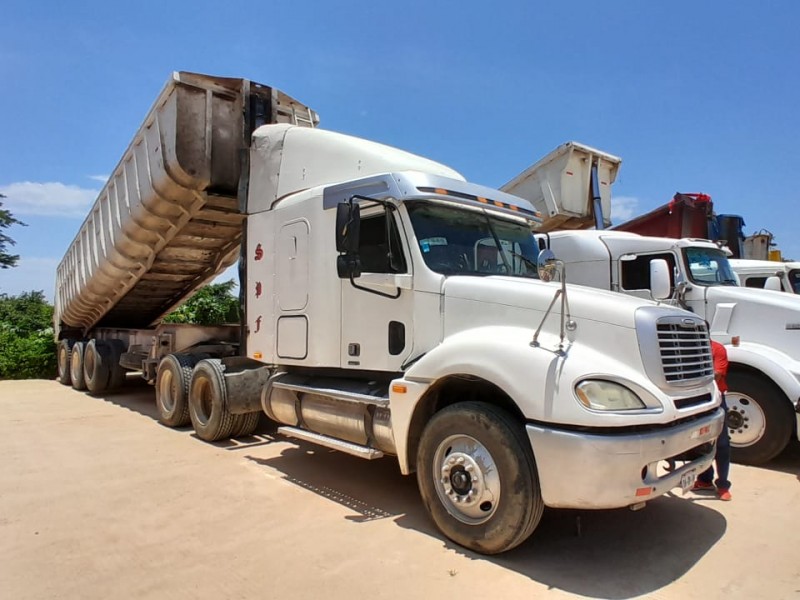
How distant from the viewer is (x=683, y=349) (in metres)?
3.79

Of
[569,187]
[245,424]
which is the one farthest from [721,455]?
[569,187]

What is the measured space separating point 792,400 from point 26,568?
691 cm

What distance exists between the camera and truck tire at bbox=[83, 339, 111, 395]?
11117 millimetres

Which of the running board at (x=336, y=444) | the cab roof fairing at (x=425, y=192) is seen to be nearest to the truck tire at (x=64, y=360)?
the running board at (x=336, y=444)

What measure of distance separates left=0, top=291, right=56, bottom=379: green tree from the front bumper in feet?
51.0

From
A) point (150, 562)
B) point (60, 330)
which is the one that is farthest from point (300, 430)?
point (60, 330)

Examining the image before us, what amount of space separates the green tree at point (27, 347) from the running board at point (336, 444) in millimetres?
12457

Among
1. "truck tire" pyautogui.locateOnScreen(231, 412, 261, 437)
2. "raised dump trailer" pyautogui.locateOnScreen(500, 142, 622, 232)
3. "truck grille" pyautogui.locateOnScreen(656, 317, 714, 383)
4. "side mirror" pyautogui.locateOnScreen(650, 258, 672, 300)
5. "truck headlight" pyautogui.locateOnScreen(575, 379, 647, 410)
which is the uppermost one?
"raised dump trailer" pyautogui.locateOnScreen(500, 142, 622, 232)

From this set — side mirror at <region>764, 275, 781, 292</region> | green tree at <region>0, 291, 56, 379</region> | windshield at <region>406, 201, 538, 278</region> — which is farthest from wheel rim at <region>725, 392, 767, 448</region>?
green tree at <region>0, 291, 56, 379</region>

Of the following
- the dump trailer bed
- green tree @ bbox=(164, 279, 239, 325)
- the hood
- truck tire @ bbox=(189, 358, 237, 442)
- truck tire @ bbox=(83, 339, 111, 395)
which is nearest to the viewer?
the hood

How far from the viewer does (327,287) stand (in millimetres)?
5301

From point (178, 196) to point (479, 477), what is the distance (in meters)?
5.64

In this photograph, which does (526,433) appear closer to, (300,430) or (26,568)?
(300,430)

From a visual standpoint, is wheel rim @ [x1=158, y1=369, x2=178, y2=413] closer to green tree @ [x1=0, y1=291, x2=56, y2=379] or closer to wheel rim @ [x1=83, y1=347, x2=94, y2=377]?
wheel rim @ [x1=83, y1=347, x2=94, y2=377]
